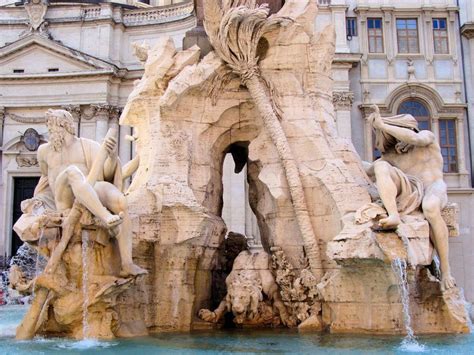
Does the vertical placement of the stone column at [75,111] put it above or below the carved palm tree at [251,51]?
above

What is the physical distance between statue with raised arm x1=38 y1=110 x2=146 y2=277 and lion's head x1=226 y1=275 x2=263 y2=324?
1.39 m

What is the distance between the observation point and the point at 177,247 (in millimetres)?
7328

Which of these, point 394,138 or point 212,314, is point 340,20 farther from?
point 212,314

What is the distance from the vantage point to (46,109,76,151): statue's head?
695 cm

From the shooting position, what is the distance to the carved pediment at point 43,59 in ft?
86.7

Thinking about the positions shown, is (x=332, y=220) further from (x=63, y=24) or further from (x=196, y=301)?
(x=63, y=24)

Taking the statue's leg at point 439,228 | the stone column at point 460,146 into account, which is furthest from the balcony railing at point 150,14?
the statue's leg at point 439,228

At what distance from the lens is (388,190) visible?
6637 millimetres

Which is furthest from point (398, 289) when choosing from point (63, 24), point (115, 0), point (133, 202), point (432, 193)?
point (115, 0)

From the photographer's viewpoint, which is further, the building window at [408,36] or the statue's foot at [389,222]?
the building window at [408,36]

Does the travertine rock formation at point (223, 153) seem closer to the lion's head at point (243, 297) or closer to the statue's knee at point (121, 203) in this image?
the lion's head at point (243, 297)

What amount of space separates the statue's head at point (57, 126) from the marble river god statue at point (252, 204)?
16 mm

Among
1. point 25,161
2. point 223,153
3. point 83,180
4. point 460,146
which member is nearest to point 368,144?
point 460,146

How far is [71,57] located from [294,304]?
21796 millimetres
